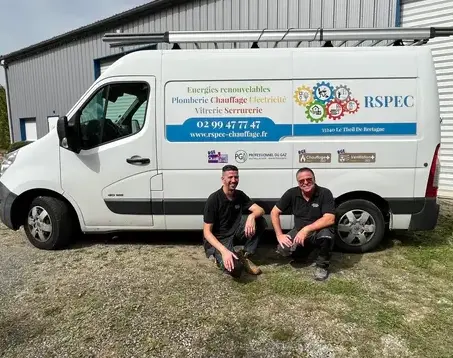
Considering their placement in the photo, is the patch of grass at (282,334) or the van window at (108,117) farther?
the van window at (108,117)

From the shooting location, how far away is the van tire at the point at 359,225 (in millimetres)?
4324

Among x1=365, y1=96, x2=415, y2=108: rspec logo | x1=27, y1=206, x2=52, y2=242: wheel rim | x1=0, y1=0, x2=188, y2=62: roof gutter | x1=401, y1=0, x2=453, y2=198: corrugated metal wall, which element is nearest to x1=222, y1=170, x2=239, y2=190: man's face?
x1=365, y1=96, x2=415, y2=108: rspec logo

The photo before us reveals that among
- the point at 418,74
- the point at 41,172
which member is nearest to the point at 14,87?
the point at 41,172

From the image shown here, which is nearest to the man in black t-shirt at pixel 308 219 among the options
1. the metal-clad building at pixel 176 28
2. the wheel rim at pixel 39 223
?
the wheel rim at pixel 39 223

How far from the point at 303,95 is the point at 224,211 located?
5.35 feet

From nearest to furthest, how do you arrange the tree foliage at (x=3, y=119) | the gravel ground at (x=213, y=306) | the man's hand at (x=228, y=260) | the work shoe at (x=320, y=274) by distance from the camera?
the gravel ground at (x=213, y=306) → the man's hand at (x=228, y=260) → the work shoe at (x=320, y=274) → the tree foliage at (x=3, y=119)

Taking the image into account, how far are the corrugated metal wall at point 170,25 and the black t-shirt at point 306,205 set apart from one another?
20.1ft

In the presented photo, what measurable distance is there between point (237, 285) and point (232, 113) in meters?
1.93

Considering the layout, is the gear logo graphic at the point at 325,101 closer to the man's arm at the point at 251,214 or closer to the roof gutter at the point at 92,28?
the man's arm at the point at 251,214

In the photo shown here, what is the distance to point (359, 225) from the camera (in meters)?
4.37

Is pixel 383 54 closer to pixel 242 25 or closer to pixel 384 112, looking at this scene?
pixel 384 112

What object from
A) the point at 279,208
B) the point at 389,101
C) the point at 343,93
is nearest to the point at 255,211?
the point at 279,208

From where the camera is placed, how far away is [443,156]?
8.34 m

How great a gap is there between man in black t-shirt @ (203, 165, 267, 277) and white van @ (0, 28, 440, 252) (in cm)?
39
